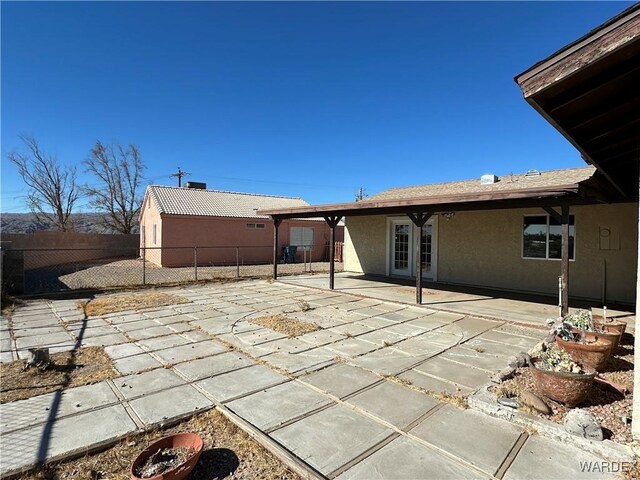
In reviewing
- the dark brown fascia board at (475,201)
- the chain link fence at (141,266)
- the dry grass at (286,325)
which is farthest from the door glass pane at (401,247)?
the dry grass at (286,325)

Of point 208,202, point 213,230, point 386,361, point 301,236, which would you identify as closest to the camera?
point 386,361

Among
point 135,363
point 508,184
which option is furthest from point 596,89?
→ point 508,184

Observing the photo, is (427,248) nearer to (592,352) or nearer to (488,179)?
(488,179)

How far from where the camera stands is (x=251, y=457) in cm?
246

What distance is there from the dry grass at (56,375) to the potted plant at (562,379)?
4533mm

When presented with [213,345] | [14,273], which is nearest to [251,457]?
[213,345]

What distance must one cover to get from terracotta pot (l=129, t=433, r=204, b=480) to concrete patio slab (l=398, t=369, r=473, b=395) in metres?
2.34

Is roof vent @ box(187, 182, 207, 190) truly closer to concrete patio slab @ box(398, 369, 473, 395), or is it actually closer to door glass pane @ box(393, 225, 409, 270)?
door glass pane @ box(393, 225, 409, 270)

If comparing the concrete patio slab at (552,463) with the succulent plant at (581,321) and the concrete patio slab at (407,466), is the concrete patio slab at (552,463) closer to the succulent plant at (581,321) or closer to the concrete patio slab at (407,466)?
the concrete patio slab at (407,466)

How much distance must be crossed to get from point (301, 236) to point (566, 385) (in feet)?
60.4

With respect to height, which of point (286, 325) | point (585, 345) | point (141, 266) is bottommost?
point (286, 325)

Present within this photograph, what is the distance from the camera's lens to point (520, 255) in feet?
31.2

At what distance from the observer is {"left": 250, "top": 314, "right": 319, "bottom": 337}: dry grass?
573 cm

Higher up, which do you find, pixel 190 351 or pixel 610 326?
pixel 610 326
